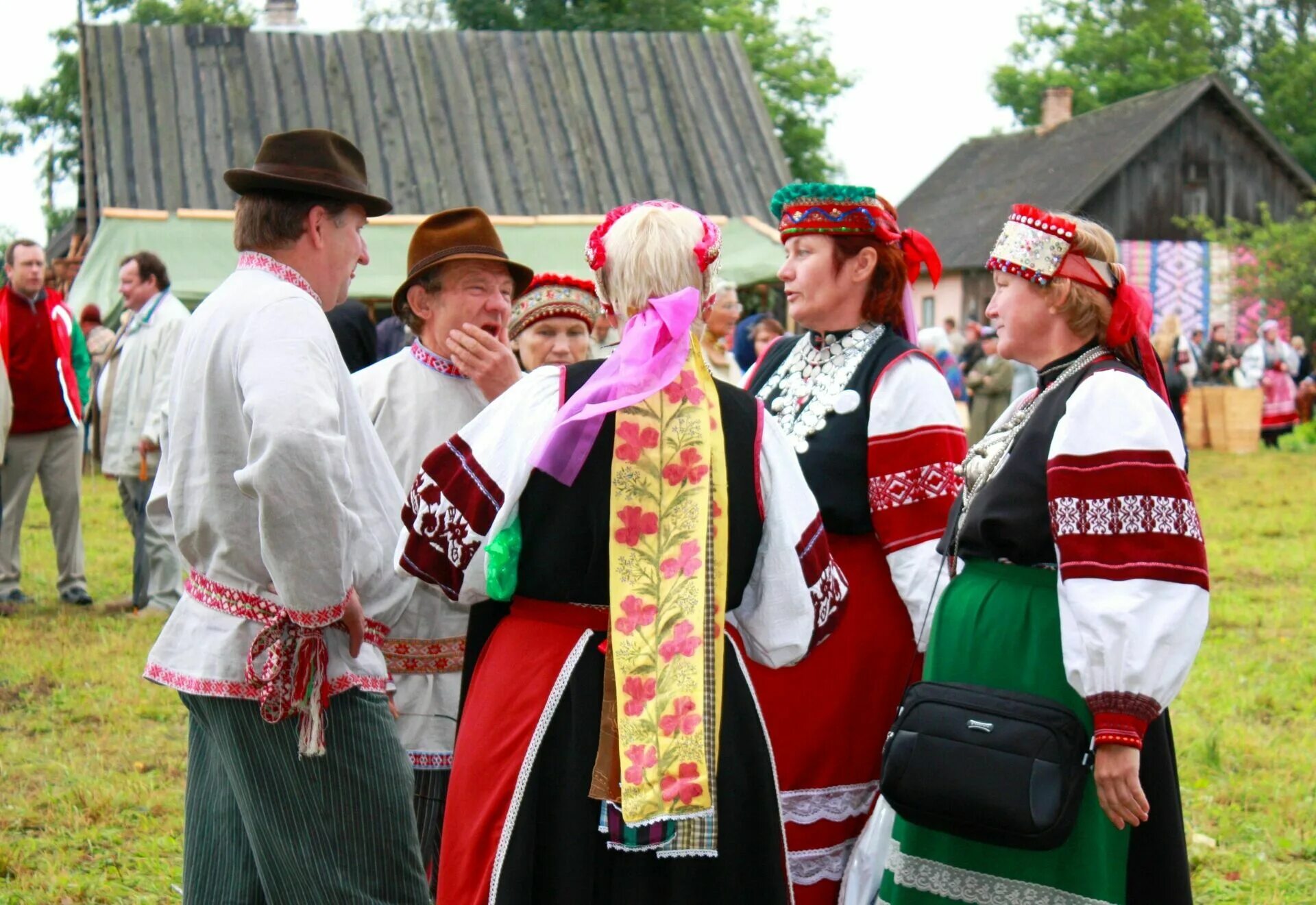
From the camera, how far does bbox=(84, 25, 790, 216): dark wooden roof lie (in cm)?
1509

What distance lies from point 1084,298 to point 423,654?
1601 mm

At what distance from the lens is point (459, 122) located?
52.7ft

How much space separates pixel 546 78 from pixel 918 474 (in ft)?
46.4

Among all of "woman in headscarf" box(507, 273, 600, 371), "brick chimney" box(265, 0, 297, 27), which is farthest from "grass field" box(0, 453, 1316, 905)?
"brick chimney" box(265, 0, 297, 27)

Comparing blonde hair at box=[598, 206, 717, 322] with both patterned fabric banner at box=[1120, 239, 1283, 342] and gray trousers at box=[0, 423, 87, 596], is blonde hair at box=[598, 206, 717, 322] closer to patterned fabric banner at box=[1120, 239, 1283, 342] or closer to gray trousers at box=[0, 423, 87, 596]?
gray trousers at box=[0, 423, 87, 596]

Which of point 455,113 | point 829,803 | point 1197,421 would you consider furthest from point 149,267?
point 1197,421

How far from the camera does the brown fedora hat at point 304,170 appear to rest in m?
2.63

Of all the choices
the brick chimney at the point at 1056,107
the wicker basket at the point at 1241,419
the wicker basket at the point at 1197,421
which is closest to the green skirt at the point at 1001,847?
the wicker basket at the point at 1241,419

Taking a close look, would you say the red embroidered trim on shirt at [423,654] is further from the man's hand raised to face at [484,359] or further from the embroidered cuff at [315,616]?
the embroidered cuff at [315,616]

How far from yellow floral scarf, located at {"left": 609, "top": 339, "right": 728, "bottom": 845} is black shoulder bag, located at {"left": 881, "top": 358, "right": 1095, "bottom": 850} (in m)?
0.52

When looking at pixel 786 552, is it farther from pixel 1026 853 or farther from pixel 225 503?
pixel 225 503

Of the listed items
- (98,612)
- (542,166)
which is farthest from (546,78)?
(98,612)

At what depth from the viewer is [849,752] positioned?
10.7 ft

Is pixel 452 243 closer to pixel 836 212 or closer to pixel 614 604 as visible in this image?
pixel 836 212
